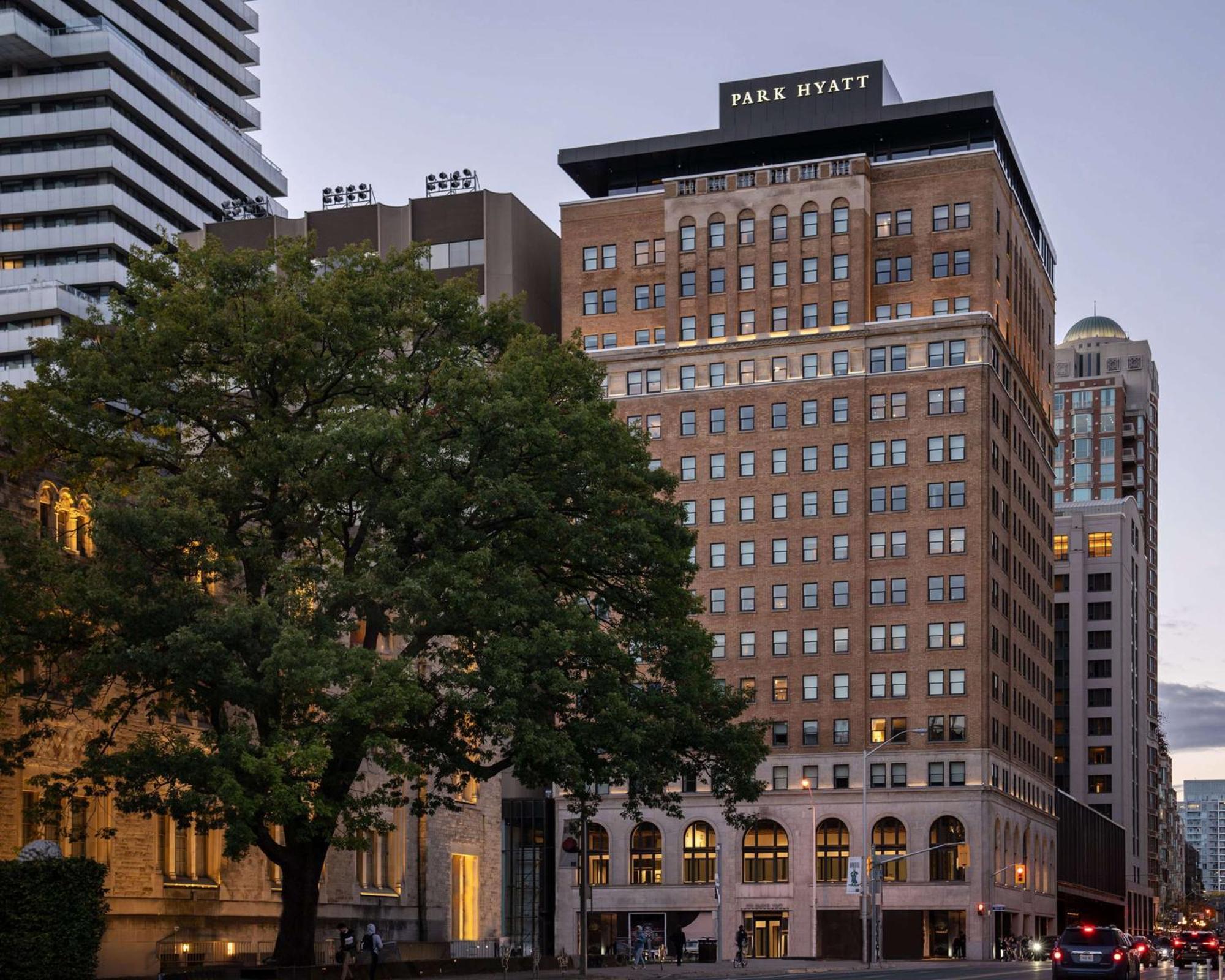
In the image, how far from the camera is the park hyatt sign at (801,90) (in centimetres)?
14288

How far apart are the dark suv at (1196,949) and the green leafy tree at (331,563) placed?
4323cm

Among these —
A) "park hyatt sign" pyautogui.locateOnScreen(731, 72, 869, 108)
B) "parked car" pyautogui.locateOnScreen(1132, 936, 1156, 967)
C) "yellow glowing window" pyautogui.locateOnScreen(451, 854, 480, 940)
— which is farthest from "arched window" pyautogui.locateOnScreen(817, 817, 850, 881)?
"park hyatt sign" pyautogui.locateOnScreen(731, 72, 869, 108)

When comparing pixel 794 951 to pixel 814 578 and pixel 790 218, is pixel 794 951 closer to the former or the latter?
pixel 814 578

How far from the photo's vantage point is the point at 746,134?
144m

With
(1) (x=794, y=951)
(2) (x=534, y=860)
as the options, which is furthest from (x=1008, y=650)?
(2) (x=534, y=860)

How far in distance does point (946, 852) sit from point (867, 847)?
7.44 m

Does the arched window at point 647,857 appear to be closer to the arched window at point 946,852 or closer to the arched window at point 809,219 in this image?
the arched window at point 946,852

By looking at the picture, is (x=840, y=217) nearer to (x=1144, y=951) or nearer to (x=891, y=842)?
(x=891, y=842)

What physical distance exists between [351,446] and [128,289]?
10635 millimetres

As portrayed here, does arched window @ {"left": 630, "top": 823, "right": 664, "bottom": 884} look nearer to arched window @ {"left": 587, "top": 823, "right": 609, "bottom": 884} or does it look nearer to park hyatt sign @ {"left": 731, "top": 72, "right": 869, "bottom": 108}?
arched window @ {"left": 587, "top": 823, "right": 609, "bottom": 884}

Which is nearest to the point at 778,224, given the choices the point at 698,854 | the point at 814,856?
the point at 814,856

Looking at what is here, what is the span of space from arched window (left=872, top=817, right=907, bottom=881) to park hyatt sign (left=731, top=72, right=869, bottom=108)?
56228mm

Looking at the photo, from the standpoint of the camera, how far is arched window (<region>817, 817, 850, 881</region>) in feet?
426

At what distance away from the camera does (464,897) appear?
8756 cm
